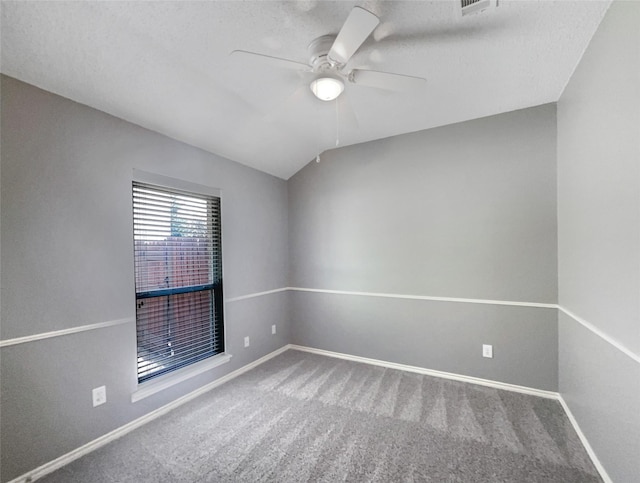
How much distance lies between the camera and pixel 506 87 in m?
2.18

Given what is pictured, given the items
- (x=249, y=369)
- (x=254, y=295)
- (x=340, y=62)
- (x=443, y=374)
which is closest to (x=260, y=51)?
(x=340, y=62)

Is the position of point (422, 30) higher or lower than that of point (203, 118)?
higher

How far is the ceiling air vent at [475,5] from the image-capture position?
1282 mm

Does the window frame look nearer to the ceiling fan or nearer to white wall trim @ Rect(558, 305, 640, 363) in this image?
the ceiling fan

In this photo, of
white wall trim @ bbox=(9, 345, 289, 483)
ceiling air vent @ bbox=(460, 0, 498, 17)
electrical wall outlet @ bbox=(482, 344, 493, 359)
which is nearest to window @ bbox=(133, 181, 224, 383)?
white wall trim @ bbox=(9, 345, 289, 483)

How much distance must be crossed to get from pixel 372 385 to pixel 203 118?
2.96 meters

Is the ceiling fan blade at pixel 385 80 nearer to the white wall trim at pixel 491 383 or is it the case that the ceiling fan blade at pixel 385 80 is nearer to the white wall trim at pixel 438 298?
the white wall trim at pixel 438 298

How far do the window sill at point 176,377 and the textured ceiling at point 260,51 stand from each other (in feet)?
7.13

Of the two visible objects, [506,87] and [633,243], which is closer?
[633,243]

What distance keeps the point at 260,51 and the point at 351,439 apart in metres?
2.74

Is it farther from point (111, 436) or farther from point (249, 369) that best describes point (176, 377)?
point (249, 369)

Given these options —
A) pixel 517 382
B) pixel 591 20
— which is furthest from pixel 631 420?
pixel 591 20

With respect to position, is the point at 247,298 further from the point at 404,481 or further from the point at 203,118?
the point at 404,481

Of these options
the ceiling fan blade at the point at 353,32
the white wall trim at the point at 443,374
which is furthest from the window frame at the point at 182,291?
the ceiling fan blade at the point at 353,32
